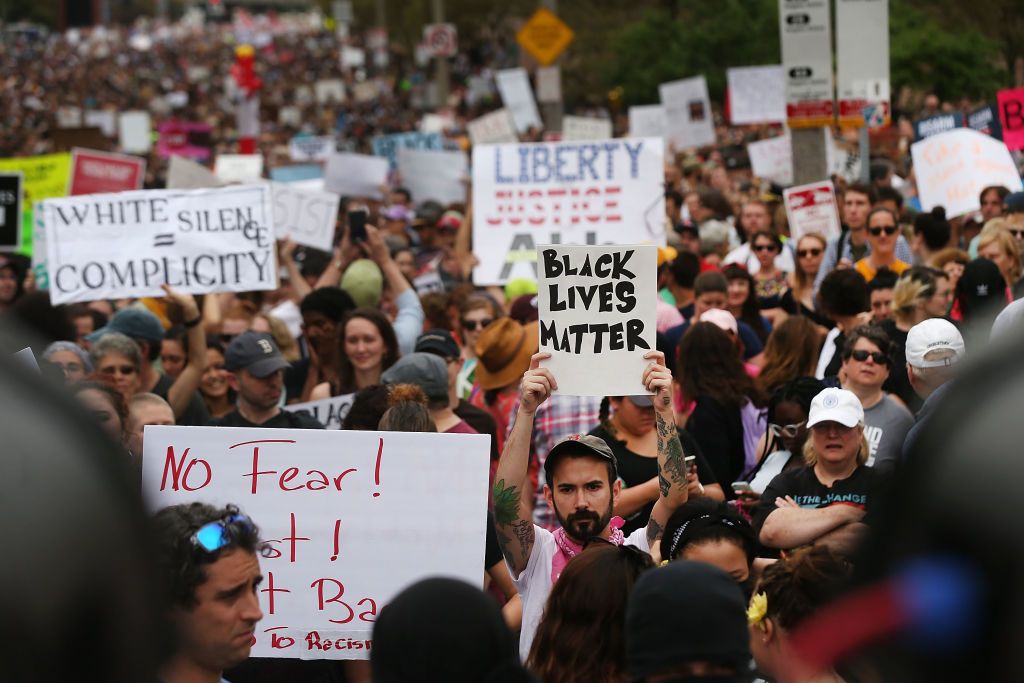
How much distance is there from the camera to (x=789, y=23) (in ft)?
42.7

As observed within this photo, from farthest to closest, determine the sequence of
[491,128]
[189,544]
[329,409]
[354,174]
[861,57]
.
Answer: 1. [491,128]
2. [354,174]
3. [861,57]
4. [329,409]
5. [189,544]

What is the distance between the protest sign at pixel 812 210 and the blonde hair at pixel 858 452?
Answer: 624cm

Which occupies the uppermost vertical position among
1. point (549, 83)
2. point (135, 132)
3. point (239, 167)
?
point (135, 132)

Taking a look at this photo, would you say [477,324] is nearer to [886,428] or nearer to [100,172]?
[886,428]

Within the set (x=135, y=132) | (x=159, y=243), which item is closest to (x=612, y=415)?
(x=159, y=243)

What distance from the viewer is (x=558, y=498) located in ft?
14.3

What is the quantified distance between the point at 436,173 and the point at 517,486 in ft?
42.5

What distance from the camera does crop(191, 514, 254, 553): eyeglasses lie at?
3268 millimetres

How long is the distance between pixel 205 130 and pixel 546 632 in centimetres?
2453

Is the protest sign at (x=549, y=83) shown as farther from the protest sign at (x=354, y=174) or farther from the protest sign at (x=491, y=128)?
the protest sign at (x=354, y=174)

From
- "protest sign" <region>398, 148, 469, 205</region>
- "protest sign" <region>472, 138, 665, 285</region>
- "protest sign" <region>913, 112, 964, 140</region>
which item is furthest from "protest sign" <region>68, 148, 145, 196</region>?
"protest sign" <region>913, 112, 964, 140</region>

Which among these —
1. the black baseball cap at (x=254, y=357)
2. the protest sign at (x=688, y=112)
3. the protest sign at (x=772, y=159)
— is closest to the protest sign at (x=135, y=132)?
the protest sign at (x=688, y=112)

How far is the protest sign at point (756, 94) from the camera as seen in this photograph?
20500 millimetres

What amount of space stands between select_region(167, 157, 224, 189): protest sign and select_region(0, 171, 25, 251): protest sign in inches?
47.3
